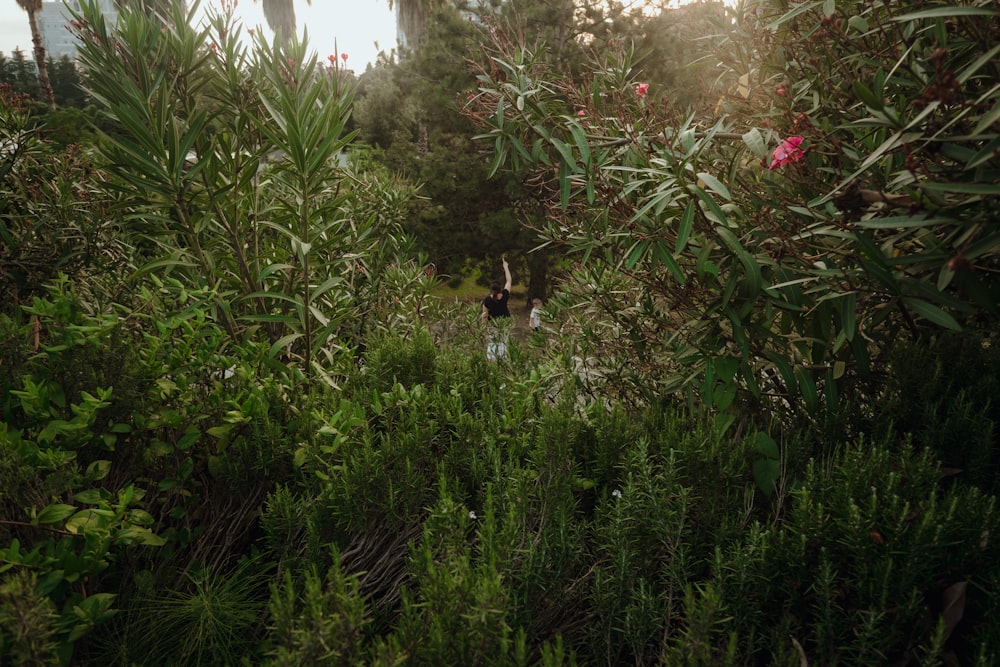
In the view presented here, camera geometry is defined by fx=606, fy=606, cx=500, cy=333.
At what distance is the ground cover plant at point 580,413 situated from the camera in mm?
1491

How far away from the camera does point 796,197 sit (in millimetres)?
2230

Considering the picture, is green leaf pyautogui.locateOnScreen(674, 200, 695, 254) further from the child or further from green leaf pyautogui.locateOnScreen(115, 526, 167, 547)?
the child

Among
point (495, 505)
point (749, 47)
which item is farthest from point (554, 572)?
point (749, 47)

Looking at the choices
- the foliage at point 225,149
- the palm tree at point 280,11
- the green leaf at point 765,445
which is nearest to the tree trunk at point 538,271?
the foliage at point 225,149

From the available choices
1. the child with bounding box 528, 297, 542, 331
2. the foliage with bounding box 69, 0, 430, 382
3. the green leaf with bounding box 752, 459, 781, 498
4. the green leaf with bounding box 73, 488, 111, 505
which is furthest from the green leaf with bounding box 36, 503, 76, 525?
the child with bounding box 528, 297, 542, 331

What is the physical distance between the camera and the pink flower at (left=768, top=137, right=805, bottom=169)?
204 centimetres

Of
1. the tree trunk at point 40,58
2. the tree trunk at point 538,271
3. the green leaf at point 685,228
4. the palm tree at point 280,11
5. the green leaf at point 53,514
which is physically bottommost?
the tree trunk at point 538,271

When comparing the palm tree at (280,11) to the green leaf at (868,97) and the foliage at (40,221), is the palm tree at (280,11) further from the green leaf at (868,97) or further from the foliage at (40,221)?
the green leaf at (868,97)

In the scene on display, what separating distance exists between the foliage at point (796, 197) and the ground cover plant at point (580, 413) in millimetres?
19

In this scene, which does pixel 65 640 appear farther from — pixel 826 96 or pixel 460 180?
pixel 460 180

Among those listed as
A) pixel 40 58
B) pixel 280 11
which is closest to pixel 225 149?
pixel 40 58

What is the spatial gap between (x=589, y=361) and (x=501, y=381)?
714 mm

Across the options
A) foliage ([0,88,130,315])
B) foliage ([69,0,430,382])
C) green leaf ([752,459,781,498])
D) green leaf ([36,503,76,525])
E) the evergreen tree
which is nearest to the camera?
green leaf ([36,503,76,525])

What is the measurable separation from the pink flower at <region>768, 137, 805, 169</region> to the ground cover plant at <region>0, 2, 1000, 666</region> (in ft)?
0.04
